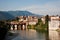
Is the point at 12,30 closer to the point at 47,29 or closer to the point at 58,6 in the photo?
the point at 47,29

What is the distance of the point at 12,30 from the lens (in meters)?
4.41

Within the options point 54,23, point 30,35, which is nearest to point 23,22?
point 30,35

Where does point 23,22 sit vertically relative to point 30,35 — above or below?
above

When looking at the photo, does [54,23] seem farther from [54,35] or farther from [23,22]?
[23,22]

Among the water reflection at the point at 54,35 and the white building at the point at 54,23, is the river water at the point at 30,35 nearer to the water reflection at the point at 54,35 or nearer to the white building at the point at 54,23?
the water reflection at the point at 54,35

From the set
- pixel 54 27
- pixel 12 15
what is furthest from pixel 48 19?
pixel 12 15

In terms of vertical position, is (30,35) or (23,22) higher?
(23,22)

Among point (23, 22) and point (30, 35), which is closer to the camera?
point (30, 35)

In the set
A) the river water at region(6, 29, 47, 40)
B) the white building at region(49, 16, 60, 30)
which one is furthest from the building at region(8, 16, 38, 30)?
the white building at region(49, 16, 60, 30)

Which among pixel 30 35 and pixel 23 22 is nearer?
pixel 30 35

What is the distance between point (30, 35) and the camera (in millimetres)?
4344

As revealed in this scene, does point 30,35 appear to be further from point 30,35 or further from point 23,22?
point 23,22

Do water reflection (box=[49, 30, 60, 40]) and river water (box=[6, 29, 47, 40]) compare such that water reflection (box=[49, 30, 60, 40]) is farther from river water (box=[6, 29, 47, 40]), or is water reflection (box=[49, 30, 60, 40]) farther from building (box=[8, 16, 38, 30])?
building (box=[8, 16, 38, 30])

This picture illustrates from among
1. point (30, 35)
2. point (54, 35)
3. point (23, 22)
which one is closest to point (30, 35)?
point (30, 35)
